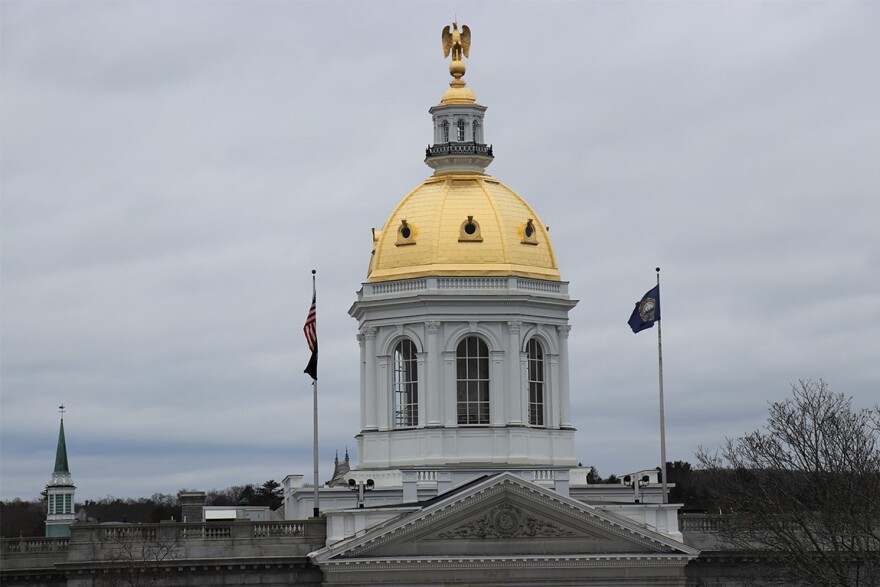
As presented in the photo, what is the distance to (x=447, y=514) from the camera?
83.9m

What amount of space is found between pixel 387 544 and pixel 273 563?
13.1 feet

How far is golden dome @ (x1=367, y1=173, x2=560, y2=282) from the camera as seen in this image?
9362 cm

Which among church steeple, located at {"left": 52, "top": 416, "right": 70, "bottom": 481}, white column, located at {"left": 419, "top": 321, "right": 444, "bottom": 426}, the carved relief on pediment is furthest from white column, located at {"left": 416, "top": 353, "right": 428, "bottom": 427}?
church steeple, located at {"left": 52, "top": 416, "right": 70, "bottom": 481}

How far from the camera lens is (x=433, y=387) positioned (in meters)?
92.8

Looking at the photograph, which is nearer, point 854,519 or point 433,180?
point 854,519

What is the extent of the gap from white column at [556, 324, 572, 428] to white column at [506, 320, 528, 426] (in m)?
2.24

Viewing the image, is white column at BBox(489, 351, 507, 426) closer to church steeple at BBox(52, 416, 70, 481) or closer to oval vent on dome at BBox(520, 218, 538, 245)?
oval vent on dome at BBox(520, 218, 538, 245)

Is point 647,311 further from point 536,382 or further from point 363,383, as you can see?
point 363,383

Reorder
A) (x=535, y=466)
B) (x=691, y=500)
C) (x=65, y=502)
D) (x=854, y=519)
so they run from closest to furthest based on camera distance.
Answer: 1. (x=854, y=519)
2. (x=535, y=466)
3. (x=691, y=500)
4. (x=65, y=502)

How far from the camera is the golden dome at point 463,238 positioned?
307ft

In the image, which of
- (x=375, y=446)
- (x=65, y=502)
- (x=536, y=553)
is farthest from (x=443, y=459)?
(x=65, y=502)

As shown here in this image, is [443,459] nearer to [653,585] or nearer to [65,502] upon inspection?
[653,585]

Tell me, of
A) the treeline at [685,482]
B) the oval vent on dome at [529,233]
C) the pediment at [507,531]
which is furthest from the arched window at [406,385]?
the treeline at [685,482]

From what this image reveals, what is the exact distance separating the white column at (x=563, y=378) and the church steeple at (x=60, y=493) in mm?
44039
